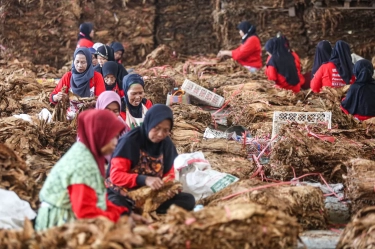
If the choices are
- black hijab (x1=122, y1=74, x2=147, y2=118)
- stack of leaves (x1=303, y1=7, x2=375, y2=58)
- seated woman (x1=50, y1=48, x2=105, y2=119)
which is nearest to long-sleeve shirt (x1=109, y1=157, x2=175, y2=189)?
black hijab (x1=122, y1=74, x2=147, y2=118)

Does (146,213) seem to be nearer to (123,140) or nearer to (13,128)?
(123,140)

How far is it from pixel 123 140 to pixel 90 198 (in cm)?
96

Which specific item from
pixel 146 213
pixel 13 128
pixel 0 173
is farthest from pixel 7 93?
pixel 146 213

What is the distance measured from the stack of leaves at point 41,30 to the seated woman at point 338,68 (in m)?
6.69

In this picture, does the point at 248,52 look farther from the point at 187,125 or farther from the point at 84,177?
the point at 84,177

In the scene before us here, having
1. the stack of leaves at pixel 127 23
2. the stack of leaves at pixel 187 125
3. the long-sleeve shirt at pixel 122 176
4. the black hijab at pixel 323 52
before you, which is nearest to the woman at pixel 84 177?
the long-sleeve shirt at pixel 122 176

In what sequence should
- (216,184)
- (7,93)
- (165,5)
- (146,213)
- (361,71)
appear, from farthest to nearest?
(165,5) → (7,93) → (361,71) → (216,184) → (146,213)

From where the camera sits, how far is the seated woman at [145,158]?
213 inches

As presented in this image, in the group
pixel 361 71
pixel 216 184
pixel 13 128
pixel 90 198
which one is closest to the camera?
pixel 90 198

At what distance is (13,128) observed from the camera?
751 centimetres

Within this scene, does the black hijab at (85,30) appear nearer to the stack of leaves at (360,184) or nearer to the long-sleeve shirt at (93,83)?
the long-sleeve shirt at (93,83)

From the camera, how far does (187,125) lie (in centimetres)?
862

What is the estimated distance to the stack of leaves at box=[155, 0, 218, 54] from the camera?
1612 cm

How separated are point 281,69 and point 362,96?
8.89 ft
